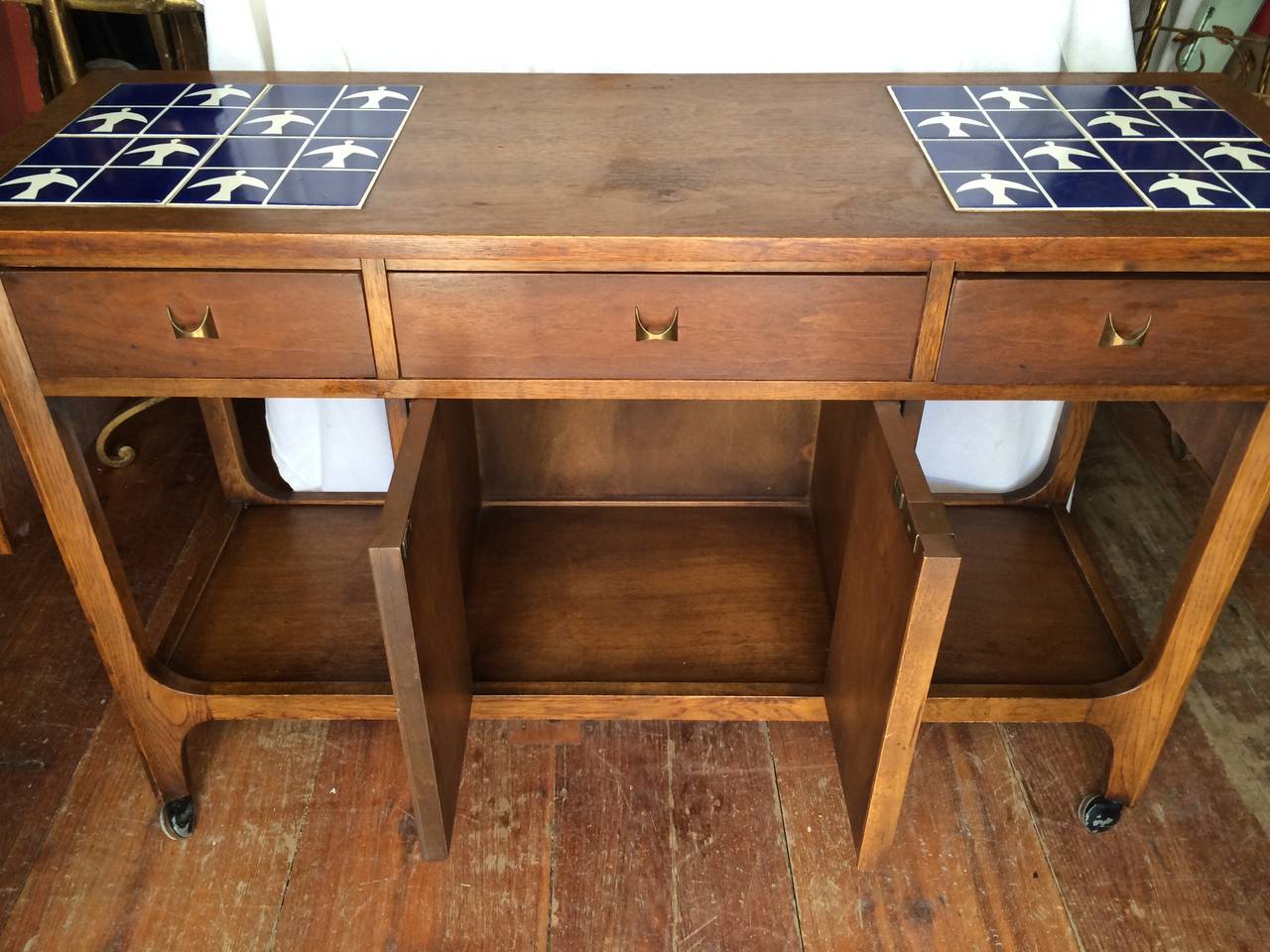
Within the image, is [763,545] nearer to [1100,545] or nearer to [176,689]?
[1100,545]

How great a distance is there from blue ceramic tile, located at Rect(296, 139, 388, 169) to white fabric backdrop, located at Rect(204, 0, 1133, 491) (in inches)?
13.3

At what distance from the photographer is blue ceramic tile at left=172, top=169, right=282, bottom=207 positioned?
95cm

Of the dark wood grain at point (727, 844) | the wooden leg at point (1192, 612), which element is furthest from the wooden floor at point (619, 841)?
the wooden leg at point (1192, 612)

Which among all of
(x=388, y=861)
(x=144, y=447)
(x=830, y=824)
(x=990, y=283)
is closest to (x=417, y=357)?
(x=990, y=283)

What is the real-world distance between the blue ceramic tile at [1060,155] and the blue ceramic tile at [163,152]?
0.81 metres

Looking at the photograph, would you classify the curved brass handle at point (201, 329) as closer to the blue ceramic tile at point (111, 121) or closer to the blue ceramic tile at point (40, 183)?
the blue ceramic tile at point (40, 183)

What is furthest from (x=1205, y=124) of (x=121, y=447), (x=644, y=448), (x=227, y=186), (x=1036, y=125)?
(x=121, y=447)

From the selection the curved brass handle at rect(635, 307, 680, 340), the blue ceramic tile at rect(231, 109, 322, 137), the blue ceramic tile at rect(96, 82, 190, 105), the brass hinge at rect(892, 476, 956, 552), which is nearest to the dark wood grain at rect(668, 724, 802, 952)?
the brass hinge at rect(892, 476, 956, 552)

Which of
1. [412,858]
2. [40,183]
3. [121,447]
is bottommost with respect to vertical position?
[412,858]

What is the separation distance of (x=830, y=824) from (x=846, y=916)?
12 cm

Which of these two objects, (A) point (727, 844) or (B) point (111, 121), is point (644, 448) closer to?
(A) point (727, 844)

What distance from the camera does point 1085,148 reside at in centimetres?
105

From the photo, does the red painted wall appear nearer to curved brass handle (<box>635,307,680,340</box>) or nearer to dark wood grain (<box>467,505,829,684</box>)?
dark wood grain (<box>467,505,829,684</box>)

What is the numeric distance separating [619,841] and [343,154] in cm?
84
